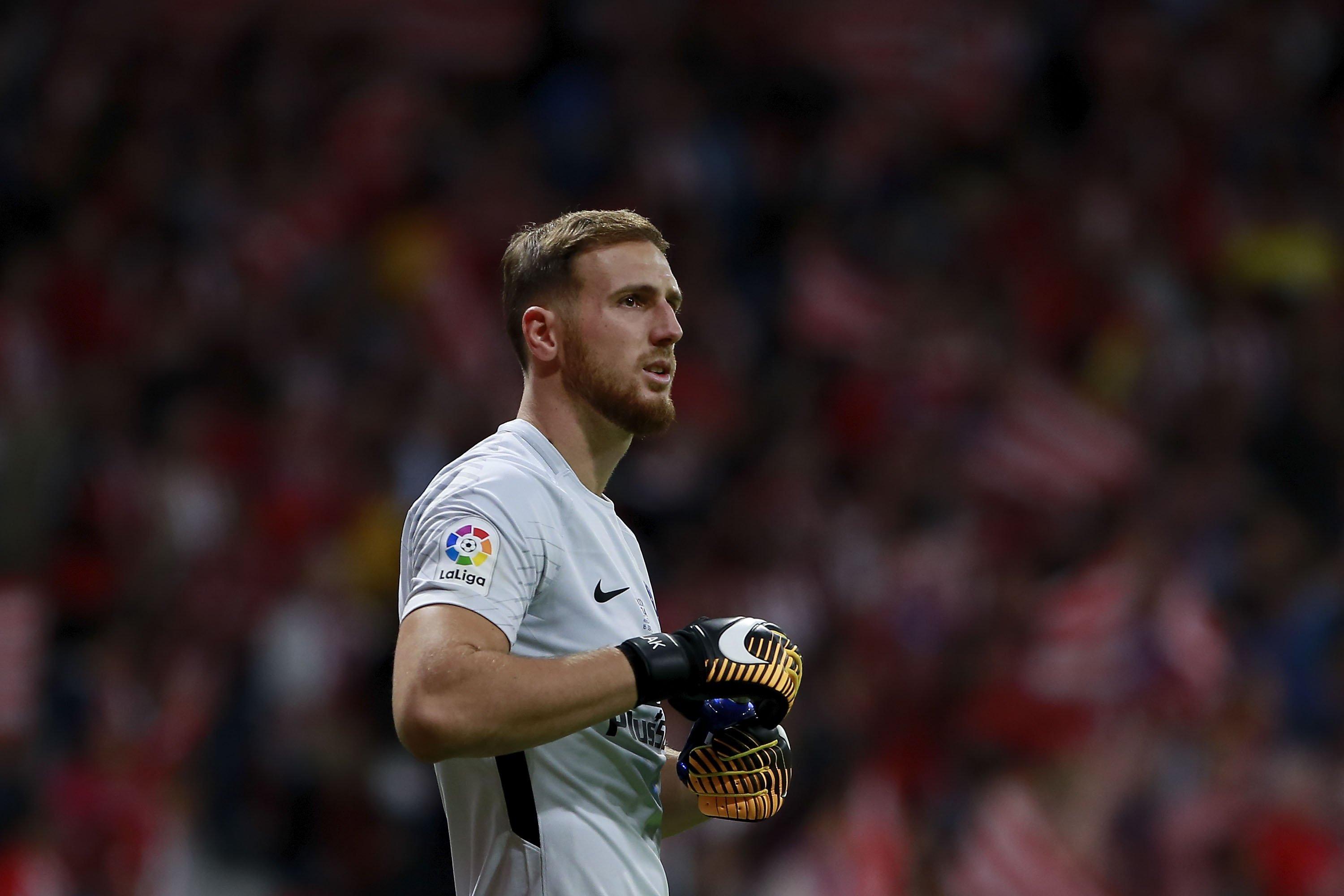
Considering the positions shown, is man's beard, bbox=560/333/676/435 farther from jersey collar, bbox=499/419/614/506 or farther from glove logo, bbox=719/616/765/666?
glove logo, bbox=719/616/765/666

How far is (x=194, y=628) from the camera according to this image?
7.68 m

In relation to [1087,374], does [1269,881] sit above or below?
below

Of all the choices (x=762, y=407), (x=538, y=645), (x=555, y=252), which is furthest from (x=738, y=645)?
(x=762, y=407)

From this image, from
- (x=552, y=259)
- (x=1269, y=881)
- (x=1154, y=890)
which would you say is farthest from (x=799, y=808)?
(x=552, y=259)

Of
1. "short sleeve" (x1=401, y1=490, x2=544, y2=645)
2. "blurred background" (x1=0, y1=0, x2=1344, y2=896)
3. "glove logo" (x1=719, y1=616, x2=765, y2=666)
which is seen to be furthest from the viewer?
"blurred background" (x1=0, y1=0, x2=1344, y2=896)

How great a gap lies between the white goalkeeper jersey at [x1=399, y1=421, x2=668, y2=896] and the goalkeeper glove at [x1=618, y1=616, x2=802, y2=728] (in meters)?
0.14

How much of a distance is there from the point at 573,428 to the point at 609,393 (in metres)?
0.11

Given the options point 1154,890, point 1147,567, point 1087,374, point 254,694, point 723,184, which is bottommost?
point 1154,890

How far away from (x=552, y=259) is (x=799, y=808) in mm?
4424

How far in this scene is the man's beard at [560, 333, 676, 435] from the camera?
9.88ft

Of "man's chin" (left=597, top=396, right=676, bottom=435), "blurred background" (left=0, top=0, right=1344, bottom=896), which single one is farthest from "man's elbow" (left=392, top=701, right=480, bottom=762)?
"blurred background" (left=0, top=0, right=1344, bottom=896)

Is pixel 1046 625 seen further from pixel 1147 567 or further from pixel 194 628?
pixel 194 628

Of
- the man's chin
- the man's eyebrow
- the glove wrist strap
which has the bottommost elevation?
the glove wrist strap

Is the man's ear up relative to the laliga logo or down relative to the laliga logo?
up
